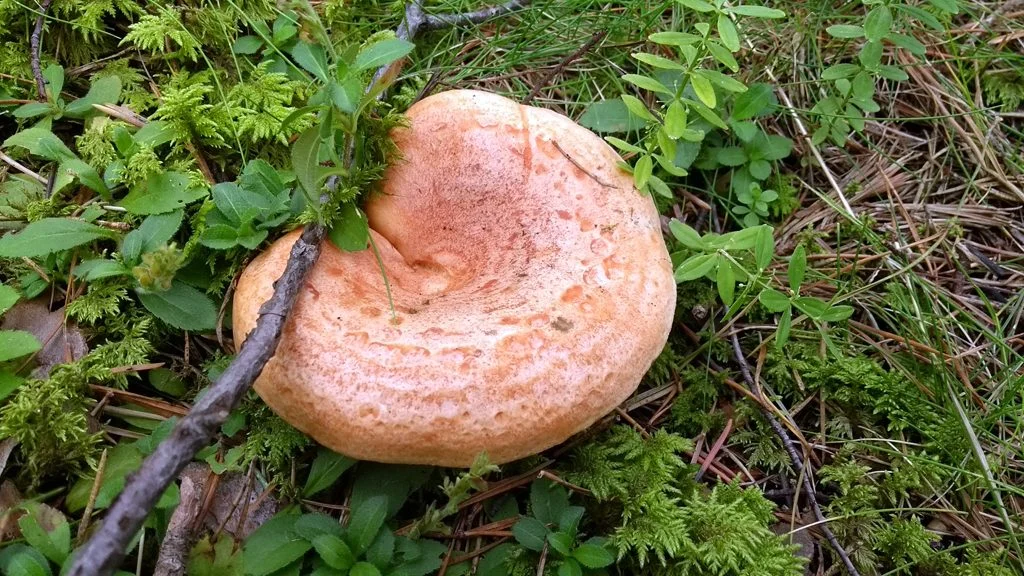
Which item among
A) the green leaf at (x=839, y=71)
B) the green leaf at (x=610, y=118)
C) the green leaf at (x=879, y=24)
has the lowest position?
the green leaf at (x=610, y=118)

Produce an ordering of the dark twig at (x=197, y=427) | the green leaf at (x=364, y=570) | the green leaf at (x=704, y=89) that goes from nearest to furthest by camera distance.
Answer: the dark twig at (x=197, y=427) → the green leaf at (x=364, y=570) → the green leaf at (x=704, y=89)

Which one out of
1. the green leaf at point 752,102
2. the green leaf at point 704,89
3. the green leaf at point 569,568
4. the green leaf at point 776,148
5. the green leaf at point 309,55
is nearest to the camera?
the green leaf at point 569,568

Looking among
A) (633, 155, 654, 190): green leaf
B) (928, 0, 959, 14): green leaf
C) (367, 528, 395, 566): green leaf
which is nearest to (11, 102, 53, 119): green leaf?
(367, 528, 395, 566): green leaf

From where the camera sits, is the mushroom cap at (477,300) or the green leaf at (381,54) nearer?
the mushroom cap at (477,300)

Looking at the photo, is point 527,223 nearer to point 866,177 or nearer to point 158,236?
point 158,236

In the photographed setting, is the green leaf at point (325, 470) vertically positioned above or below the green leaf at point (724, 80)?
below

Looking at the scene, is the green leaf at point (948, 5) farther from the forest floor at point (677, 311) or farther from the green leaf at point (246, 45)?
the green leaf at point (246, 45)

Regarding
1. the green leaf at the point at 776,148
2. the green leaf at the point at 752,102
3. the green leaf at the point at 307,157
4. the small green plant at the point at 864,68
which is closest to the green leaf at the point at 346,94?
the green leaf at the point at 307,157
